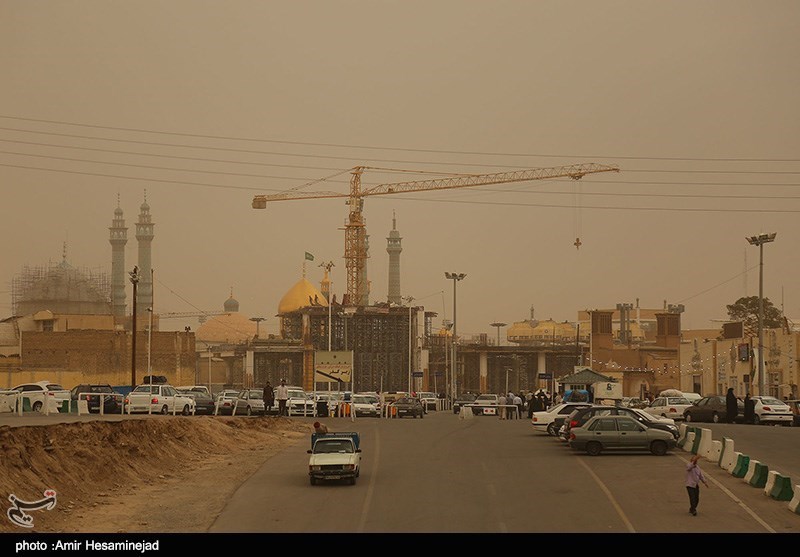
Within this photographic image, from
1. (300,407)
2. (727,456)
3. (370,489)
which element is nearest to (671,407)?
(300,407)

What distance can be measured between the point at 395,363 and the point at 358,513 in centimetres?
9527

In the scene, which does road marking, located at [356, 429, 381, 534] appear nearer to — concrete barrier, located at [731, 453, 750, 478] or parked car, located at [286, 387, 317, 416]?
concrete barrier, located at [731, 453, 750, 478]

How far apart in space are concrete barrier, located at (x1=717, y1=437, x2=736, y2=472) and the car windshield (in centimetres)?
1104

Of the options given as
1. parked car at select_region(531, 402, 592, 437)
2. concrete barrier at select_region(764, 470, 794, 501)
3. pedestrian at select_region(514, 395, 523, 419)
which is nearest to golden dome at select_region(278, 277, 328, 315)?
pedestrian at select_region(514, 395, 523, 419)

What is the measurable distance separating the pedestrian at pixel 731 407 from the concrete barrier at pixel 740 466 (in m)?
25.5

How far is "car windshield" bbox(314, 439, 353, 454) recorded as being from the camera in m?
31.7

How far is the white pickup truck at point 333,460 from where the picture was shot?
31.0 meters

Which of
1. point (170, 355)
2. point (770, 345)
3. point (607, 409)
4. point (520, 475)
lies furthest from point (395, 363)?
point (520, 475)

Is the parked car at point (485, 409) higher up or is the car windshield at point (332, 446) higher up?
the car windshield at point (332, 446)

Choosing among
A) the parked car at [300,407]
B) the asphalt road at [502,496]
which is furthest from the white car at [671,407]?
the parked car at [300,407]

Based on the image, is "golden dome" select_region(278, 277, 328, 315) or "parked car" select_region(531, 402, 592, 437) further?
"golden dome" select_region(278, 277, 328, 315)

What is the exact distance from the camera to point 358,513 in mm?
26297

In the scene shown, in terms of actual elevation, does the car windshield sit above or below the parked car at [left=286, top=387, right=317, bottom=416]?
above

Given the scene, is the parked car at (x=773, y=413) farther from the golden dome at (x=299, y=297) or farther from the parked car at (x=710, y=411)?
the golden dome at (x=299, y=297)
